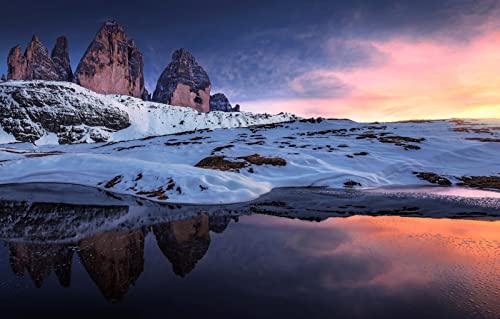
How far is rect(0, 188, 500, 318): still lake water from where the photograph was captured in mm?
4914

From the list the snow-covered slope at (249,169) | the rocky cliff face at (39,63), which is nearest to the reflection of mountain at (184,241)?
the snow-covered slope at (249,169)

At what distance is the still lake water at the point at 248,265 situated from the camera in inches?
193

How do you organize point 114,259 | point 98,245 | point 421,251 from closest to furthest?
1. point 114,259
2. point 421,251
3. point 98,245

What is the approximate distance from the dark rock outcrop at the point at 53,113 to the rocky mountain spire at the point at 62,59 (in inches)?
3491

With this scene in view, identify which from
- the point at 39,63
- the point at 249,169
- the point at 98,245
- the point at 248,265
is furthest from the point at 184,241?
the point at 39,63

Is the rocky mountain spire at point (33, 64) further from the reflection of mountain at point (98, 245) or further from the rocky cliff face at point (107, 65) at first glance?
the reflection of mountain at point (98, 245)

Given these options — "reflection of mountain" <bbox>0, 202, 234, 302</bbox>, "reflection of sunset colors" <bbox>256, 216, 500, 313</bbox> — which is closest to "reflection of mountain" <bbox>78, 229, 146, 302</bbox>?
"reflection of mountain" <bbox>0, 202, 234, 302</bbox>

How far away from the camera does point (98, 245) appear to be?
25.5ft

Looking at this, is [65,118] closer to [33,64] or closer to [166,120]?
[166,120]

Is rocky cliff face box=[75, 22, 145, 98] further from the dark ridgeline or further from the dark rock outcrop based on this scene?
the dark rock outcrop

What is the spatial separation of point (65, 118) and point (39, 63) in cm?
10567

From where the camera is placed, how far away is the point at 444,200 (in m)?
14.0

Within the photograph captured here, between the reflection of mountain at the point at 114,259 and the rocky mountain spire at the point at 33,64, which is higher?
the rocky mountain spire at the point at 33,64

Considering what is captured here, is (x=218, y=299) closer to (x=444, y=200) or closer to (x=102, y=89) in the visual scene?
(x=444, y=200)
